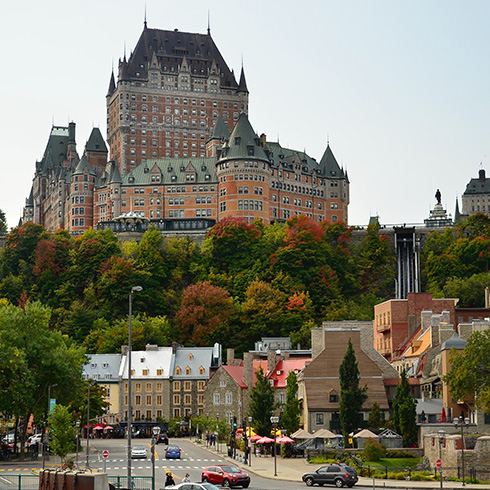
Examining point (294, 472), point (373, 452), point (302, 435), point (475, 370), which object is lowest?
point (294, 472)

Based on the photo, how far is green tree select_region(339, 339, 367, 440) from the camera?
83375mm

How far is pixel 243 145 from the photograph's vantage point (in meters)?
189

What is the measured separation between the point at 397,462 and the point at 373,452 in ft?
5.93

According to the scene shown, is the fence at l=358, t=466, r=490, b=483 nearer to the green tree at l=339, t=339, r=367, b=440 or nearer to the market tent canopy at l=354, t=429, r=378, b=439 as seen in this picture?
the market tent canopy at l=354, t=429, r=378, b=439

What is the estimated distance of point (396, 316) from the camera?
4631 inches

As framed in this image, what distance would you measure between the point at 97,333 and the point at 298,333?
1170 inches

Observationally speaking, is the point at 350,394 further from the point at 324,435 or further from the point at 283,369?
the point at 283,369

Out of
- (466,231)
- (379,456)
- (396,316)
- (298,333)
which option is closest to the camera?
(379,456)

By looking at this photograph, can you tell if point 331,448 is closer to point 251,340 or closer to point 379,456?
point 379,456

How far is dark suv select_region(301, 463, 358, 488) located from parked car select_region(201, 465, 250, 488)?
4.05 m

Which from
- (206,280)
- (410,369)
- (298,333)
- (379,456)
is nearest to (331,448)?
(379,456)

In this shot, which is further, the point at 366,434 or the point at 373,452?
the point at 366,434

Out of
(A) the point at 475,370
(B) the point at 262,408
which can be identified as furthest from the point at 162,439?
(A) the point at 475,370

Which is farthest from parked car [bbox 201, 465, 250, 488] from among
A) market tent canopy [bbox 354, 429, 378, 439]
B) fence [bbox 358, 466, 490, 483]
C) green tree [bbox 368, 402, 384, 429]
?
green tree [bbox 368, 402, 384, 429]
